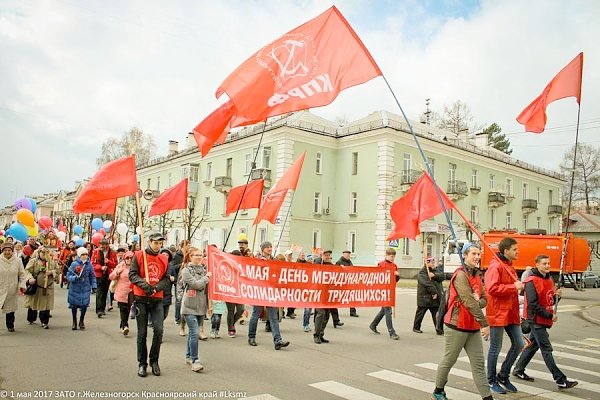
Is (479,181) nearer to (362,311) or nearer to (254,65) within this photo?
(362,311)

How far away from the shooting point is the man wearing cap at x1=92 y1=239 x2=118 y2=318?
13.2 meters

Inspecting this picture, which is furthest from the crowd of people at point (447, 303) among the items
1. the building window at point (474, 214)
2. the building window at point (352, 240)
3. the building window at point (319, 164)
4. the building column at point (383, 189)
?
the building window at point (474, 214)

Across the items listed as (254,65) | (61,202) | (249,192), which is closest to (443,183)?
(249,192)

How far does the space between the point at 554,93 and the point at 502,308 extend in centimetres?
489

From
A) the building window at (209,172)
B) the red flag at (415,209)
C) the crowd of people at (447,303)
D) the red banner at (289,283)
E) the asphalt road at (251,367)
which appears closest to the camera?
the crowd of people at (447,303)

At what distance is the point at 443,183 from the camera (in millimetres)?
42250

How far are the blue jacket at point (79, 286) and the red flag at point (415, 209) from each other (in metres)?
6.83

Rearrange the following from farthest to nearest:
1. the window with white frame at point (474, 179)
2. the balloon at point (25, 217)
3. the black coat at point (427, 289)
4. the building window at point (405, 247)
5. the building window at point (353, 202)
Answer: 1. the window with white frame at point (474, 179)
2. the building window at point (353, 202)
3. the building window at point (405, 247)
4. the balloon at point (25, 217)
5. the black coat at point (427, 289)

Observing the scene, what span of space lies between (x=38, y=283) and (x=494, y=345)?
9107 mm

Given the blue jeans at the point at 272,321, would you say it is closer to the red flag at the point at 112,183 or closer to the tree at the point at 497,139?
the red flag at the point at 112,183

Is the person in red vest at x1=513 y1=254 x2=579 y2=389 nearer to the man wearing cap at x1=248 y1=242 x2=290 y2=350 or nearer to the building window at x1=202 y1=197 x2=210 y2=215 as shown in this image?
the man wearing cap at x1=248 y1=242 x2=290 y2=350

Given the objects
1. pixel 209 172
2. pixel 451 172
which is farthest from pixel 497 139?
pixel 209 172

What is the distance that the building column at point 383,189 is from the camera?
3762 centimetres

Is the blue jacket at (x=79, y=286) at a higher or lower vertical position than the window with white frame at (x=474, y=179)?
lower
